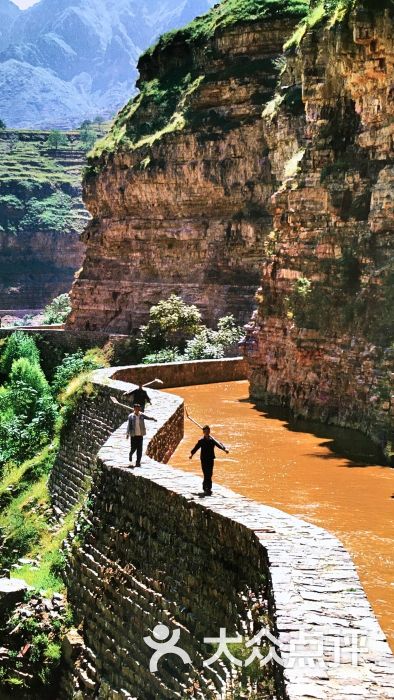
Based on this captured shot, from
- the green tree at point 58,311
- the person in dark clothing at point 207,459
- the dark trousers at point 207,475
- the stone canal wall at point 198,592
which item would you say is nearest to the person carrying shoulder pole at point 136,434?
the stone canal wall at point 198,592

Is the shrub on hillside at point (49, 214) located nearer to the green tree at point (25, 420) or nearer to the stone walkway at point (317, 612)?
the green tree at point (25, 420)

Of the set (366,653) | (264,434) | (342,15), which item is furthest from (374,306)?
(366,653)

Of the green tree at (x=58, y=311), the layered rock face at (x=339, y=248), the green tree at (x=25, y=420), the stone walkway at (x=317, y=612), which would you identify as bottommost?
the green tree at (x=25, y=420)

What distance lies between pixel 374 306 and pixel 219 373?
12.3 metres

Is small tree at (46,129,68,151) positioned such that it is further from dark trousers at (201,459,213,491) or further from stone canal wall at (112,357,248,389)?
dark trousers at (201,459,213,491)

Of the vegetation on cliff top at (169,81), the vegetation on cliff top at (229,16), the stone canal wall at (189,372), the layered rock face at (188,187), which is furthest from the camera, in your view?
the vegetation on cliff top at (169,81)

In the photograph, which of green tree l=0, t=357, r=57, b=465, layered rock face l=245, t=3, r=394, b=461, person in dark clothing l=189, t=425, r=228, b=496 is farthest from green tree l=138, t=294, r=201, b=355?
person in dark clothing l=189, t=425, r=228, b=496

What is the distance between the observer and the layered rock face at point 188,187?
125 feet

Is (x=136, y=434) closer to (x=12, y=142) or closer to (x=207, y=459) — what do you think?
(x=207, y=459)

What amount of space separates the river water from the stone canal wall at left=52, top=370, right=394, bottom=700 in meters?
1.34

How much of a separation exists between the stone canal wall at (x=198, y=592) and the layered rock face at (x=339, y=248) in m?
5.04

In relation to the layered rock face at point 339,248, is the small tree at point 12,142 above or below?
above

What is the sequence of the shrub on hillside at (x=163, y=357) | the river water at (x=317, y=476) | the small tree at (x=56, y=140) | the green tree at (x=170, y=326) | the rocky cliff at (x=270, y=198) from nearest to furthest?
the river water at (x=317, y=476), the rocky cliff at (x=270, y=198), the shrub on hillside at (x=163, y=357), the green tree at (x=170, y=326), the small tree at (x=56, y=140)

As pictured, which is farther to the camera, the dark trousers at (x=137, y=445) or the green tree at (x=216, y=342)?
the green tree at (x=216, y=342)
